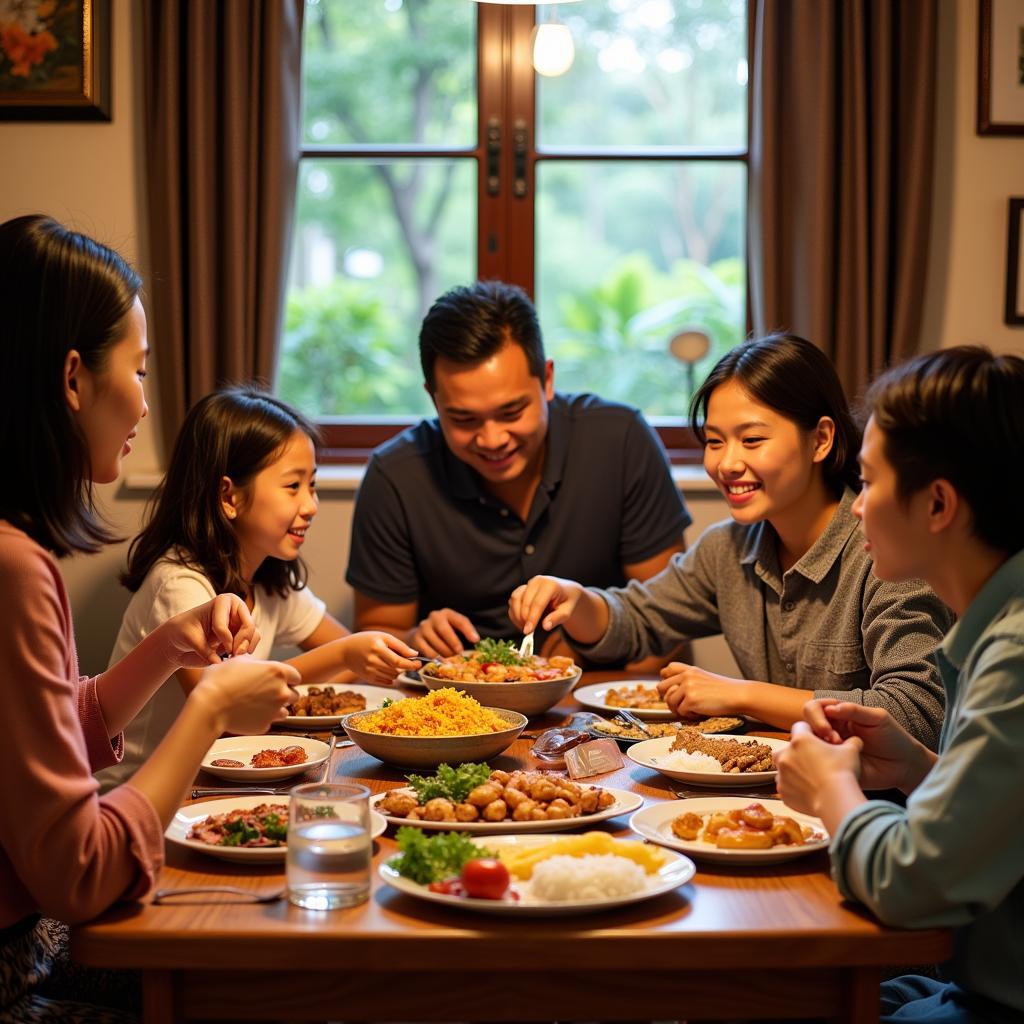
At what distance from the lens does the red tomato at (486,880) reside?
3.97ft

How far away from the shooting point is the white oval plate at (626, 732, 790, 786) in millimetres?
1649

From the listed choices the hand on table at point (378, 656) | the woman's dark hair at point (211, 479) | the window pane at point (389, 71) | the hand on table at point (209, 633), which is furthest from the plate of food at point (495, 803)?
the window pane at point (389, 71)

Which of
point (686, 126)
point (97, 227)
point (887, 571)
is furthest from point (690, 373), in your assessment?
point (887, 571)

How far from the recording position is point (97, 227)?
3.58 meters

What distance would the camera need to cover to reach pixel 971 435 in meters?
1.36

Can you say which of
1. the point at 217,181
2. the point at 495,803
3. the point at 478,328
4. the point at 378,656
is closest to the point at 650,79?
the point at 217,181

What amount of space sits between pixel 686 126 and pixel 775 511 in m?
2.03

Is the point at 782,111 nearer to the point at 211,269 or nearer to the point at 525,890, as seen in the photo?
the point at 211,269

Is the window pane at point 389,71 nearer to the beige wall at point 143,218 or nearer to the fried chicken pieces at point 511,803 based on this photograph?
the beige wall at point 143,218

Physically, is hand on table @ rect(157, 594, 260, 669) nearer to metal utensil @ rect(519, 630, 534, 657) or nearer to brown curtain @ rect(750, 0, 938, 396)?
metal utensil @ rect(519, 630, 534, 657)

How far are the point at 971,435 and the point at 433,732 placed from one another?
80cm

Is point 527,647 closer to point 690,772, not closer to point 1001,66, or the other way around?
point 690,772

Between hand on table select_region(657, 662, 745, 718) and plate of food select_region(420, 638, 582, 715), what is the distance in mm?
180

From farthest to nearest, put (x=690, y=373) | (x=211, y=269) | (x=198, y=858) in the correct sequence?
1. (x=690, y=373)
2. (x=211, y=269)
3. (x=198, y=858)
